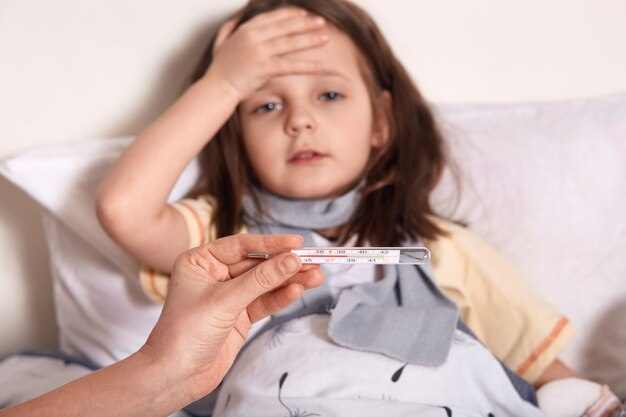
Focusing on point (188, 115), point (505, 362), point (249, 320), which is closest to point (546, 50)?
point (505, 362)

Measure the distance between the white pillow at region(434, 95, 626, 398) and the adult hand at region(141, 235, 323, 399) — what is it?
57cm

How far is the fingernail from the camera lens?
61cm

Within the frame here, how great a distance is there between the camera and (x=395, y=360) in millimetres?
891

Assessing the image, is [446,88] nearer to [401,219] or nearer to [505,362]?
[401,219]

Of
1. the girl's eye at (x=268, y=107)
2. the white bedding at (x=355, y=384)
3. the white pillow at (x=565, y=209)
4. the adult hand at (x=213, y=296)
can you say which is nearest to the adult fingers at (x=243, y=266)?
the adult hand at (x=213, y=296)

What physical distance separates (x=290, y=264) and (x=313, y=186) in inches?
17.7

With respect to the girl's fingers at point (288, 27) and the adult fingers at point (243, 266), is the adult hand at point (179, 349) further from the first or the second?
the girl's fingers at point (288, 27)

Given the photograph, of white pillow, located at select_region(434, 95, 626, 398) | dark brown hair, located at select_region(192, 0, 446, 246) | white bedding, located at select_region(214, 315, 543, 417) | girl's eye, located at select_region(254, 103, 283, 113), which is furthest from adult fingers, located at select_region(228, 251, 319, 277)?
white pillow, located at select_region(434, 95, 626, 398)

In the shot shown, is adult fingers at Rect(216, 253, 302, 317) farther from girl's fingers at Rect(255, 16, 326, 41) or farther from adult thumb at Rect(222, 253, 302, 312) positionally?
girl's fingers at Rect(255, 16, 326, 41)

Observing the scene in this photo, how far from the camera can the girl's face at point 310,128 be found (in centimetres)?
105

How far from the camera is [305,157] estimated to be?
106cm

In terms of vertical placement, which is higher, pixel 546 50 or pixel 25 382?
pixel 546 50

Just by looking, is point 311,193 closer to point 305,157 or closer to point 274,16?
point 305,157

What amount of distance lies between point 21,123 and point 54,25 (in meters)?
0.19
